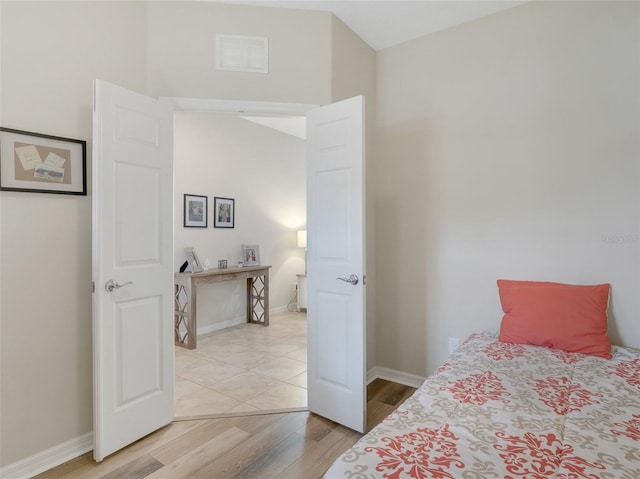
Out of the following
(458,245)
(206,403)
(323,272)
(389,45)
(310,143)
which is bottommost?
(206,403)

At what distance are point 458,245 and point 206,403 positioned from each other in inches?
87.0

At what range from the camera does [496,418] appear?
1.24 m

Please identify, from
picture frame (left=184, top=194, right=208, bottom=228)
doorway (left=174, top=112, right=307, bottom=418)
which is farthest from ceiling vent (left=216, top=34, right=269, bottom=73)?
picture frame (left=184, top=194, right=208, bottom=228)

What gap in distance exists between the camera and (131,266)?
206cm

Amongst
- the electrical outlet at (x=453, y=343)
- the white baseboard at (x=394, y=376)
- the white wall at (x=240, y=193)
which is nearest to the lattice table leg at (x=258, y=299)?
the white wall at (x=240, y=193)

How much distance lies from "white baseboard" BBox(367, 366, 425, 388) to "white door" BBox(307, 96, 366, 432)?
71 cm

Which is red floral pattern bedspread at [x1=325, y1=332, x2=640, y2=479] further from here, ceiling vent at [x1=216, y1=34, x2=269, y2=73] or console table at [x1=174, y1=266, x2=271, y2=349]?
console table at [x1=174, y1=266, x2=271, y2=349]

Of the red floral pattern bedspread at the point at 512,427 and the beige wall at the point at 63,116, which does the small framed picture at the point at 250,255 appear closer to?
the beige wall at the point at 63,116

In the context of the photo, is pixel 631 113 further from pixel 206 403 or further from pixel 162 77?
pixel 206 403

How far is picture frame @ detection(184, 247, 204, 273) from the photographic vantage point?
13.5 ft

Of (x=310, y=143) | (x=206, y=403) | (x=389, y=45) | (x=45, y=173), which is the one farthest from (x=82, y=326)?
(x=389, y=45)

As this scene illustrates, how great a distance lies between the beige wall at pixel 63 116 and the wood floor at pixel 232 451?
35 cm

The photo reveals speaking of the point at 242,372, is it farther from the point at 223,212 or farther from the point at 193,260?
the point at 223,212

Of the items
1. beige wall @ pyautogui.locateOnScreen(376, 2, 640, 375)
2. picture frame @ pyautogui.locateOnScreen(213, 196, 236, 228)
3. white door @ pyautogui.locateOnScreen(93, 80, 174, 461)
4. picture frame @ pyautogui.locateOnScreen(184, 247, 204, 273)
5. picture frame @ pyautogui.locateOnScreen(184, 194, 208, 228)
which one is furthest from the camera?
picture frame @ pyautogui.locateOnScreen(213, 196, 236, 228)
